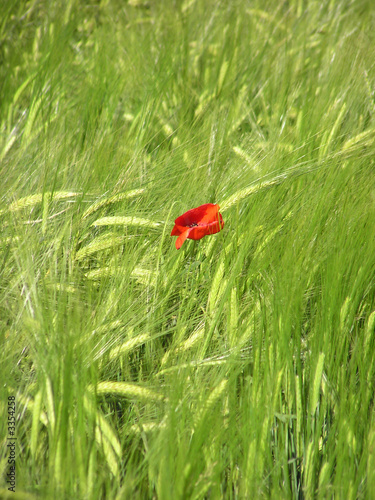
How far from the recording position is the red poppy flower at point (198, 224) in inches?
34.0

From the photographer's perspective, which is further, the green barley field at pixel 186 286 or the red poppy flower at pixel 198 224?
the red poppy flower at pixel 198 224

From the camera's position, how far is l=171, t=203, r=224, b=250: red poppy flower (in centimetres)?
86

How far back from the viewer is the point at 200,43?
1.83 meters

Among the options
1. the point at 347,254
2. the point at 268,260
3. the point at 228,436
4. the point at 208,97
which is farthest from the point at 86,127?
the point at 228,436

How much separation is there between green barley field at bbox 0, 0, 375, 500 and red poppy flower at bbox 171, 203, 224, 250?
4cm

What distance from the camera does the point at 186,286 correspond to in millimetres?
883

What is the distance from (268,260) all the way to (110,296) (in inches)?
12.3

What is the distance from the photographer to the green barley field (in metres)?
0.65

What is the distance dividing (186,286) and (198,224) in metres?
0.12

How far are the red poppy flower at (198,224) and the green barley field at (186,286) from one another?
40mm

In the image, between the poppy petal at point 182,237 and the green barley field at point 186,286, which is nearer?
the green barley field at point 186,286

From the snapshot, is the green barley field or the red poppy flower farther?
the red poppy flower

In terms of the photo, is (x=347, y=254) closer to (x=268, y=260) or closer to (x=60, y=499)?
(x=268, y=260)

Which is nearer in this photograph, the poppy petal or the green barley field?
the green barley field
